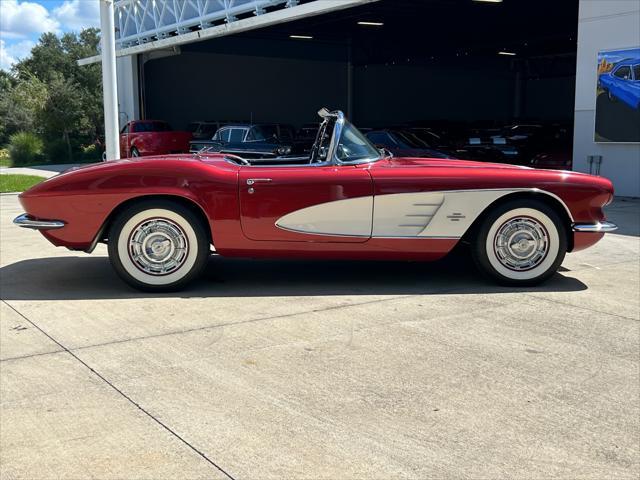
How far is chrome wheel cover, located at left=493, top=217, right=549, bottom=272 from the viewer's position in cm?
594

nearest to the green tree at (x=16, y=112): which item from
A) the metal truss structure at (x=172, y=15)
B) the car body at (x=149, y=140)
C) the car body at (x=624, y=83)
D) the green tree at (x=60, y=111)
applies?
the green tree at (x=60, y=111)

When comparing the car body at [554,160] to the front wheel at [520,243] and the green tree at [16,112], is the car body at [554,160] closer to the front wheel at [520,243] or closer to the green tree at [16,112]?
the front wheel at [520,243]

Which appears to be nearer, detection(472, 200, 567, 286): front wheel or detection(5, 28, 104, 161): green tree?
detection(472, 200, 567, 286): front wheel

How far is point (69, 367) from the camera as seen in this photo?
4.07 meters

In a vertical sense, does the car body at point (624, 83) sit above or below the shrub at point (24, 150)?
above

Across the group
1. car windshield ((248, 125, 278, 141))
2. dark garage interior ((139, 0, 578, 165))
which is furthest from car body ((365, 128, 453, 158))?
dark garage interior ((139, 0, 578, 165))

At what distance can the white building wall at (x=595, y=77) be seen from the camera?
13648 millimetres

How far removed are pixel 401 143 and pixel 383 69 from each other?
23.3 m

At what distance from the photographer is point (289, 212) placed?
5.72 m

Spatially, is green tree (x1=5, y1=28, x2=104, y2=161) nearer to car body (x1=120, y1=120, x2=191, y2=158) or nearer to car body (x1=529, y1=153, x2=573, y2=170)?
car body (x1=120, y1=120, x2=191, y2=158)

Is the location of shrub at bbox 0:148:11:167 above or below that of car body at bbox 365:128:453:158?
below

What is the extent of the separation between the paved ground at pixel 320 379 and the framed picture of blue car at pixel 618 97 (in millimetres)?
8361

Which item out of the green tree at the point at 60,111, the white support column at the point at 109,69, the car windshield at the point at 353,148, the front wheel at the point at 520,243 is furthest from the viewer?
the green tree at the point at 60,111

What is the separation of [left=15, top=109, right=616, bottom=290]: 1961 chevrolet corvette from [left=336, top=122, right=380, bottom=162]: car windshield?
127 millimetres
